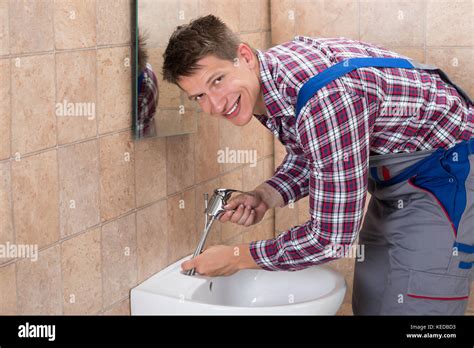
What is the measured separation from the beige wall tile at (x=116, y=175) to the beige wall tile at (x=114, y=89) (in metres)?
0.03

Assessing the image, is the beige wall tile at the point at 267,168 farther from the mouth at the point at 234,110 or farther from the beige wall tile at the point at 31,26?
the beige wall tile at the point at 31,26

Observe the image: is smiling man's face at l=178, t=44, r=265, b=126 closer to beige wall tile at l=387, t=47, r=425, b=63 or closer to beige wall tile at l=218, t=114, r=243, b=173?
beige wall tile at l=218, t=114, r=243, b=173

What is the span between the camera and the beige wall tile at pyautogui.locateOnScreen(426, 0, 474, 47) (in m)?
2.06

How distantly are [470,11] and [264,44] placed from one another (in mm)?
580

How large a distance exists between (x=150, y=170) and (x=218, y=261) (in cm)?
26

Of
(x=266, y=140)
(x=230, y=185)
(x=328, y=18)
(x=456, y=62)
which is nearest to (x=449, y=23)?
(x=456, y=62)

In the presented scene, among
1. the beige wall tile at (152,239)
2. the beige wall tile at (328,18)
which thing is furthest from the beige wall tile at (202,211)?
the beige wall tile at (328,18)

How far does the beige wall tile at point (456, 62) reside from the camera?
2.09 meters

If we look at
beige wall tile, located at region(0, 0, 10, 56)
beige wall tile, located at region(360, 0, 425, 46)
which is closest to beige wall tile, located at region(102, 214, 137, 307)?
beige wall tile, located at region(0, 0, 10, 56)

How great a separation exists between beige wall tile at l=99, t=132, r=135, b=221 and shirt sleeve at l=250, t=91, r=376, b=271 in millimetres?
349

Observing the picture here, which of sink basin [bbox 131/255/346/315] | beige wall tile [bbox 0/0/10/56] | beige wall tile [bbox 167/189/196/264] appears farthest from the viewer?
beige wall tile [bbox 167/189/196/264]
